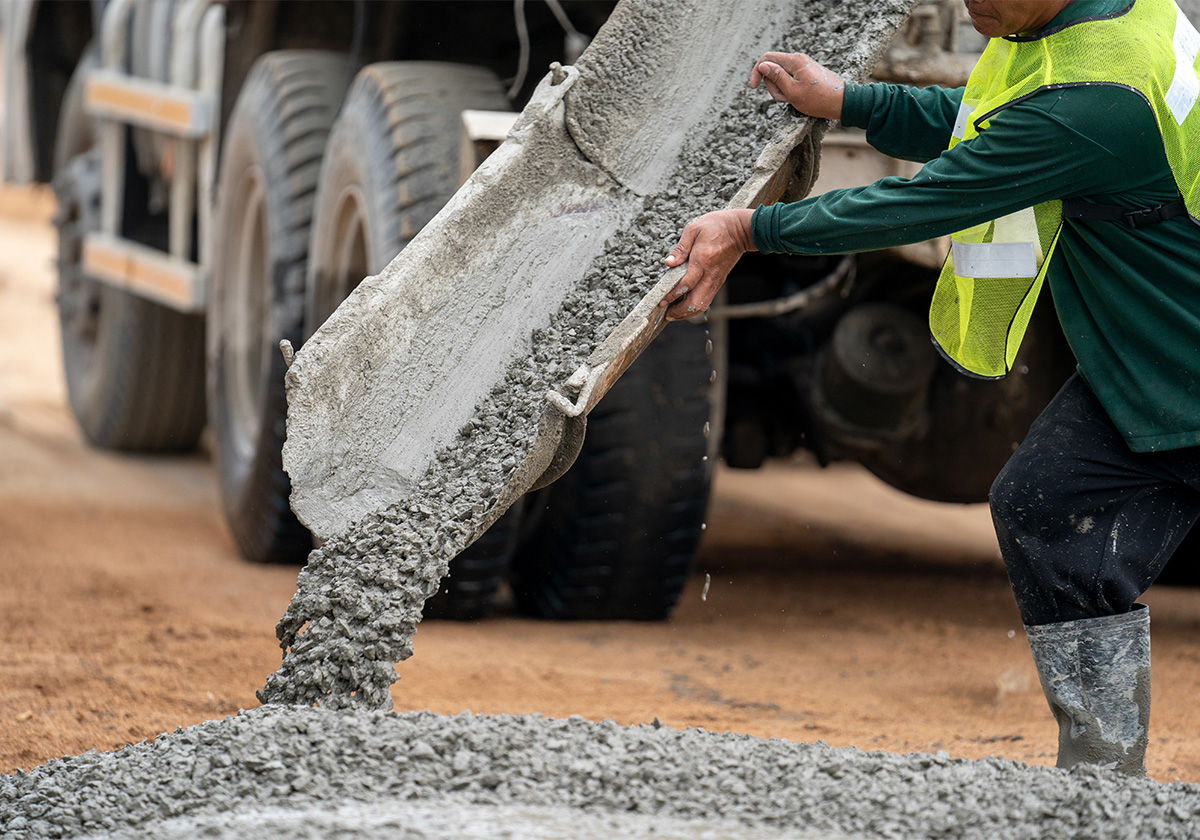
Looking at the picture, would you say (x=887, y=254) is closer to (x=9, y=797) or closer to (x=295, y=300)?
(x=295, y=300)

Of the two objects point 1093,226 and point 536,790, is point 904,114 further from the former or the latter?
point 536,790

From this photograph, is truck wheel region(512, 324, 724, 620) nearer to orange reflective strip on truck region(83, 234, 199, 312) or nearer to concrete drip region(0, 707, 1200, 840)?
concrete drip region(0, 707, 1200, 840)

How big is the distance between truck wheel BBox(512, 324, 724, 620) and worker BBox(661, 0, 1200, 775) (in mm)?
1634

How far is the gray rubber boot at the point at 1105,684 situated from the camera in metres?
2.71

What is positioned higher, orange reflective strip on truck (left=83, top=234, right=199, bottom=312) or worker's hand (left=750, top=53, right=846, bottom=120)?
worker's hand (left=750, top=53, right=846, bottom=120)

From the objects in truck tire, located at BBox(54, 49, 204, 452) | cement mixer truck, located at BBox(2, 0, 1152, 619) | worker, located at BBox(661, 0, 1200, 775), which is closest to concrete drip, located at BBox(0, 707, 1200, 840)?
worker, located at BBox(661, 0, 1200, 775)

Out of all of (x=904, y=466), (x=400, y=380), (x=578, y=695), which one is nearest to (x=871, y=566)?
(x=904, y=466)

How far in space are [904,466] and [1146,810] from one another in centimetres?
303

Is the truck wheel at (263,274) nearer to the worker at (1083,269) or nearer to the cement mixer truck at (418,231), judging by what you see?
the cement mixer truck at (418,231)

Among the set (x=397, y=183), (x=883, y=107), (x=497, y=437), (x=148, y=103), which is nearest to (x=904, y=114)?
(x=883, y=107)

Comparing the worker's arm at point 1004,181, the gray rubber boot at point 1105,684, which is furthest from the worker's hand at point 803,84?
the gray rubber boot at point 1105,684

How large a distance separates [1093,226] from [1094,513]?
526 millimetres

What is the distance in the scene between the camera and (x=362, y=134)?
465cm

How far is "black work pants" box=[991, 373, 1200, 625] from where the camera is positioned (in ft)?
8.89
